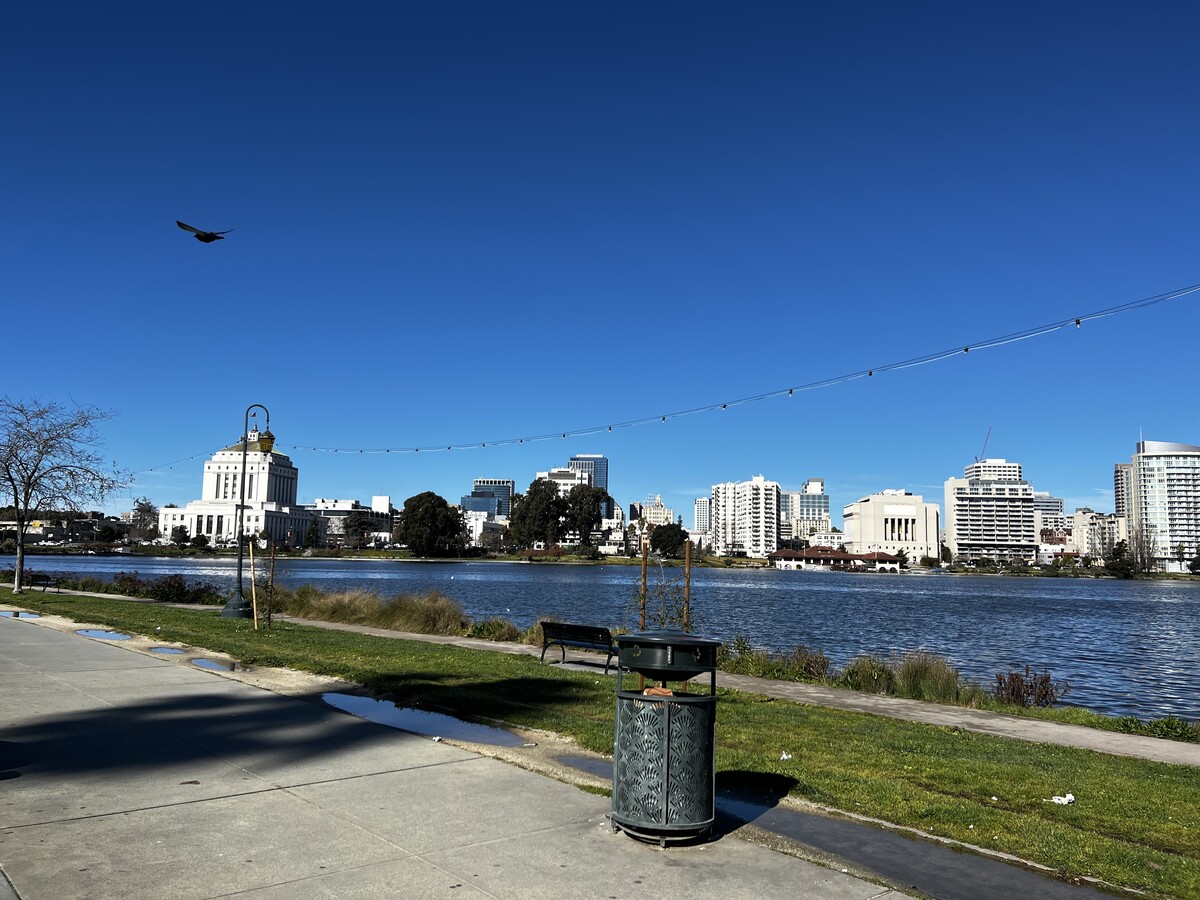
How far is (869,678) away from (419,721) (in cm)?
976

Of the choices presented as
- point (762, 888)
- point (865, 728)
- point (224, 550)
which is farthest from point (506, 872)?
point (224, 550)

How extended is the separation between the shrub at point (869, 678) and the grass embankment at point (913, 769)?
4.17 m

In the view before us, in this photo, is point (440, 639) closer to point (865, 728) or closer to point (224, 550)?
point (865, 728)

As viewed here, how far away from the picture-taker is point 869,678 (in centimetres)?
1681

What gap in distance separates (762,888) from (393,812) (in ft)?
9.24

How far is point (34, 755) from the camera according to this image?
7918mm

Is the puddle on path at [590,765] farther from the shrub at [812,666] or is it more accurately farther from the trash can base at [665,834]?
the shrub at [812,666]

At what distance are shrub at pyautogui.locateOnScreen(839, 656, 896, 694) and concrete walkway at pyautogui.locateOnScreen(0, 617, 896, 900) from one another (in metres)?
10.2

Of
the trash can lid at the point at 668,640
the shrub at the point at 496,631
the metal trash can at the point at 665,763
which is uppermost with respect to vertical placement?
the trash can lid at the point at 668,640

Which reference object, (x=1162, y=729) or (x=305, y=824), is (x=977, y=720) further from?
(x=305, y=824)

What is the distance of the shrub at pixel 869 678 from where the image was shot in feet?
53.9

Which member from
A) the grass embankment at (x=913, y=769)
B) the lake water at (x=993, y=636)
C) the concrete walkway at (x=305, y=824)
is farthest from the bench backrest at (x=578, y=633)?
the concrete walkway at (x=305, y=824)

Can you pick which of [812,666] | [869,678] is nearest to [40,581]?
[812,666]

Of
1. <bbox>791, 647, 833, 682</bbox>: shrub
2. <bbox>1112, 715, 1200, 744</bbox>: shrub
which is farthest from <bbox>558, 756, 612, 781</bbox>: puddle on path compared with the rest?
<bbox>791, 647, 833, 682</bbox>: shrub
